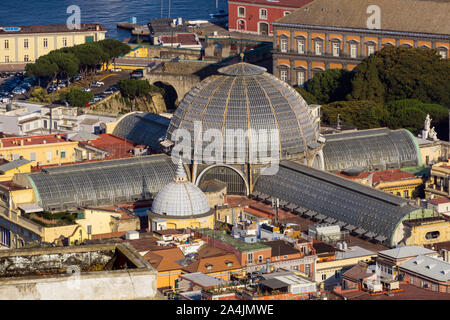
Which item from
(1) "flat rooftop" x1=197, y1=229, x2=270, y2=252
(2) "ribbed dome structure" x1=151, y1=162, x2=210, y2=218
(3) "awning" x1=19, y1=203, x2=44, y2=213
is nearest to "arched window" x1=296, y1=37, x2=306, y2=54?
(3) "awning" x1=19, y1=203, x2=44, y2=213

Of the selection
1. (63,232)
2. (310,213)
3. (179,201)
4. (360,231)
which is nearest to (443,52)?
(310,213)

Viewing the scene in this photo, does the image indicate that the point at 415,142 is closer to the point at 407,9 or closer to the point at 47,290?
the point at 407,9

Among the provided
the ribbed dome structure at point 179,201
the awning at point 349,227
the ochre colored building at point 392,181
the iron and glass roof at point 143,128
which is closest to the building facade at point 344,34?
the iron and glass roof at point 143,128

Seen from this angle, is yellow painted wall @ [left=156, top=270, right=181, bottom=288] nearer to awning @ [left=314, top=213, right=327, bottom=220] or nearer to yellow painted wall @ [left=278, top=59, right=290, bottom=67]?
awning @ [left=314, top=213, right=327, bottom=220]

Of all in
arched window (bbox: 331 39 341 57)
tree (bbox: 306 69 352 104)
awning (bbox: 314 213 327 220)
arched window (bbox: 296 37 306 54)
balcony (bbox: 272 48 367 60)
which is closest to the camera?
awning (bbox: 314 213 327 220)

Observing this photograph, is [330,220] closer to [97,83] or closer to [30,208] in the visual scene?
[30,208]
